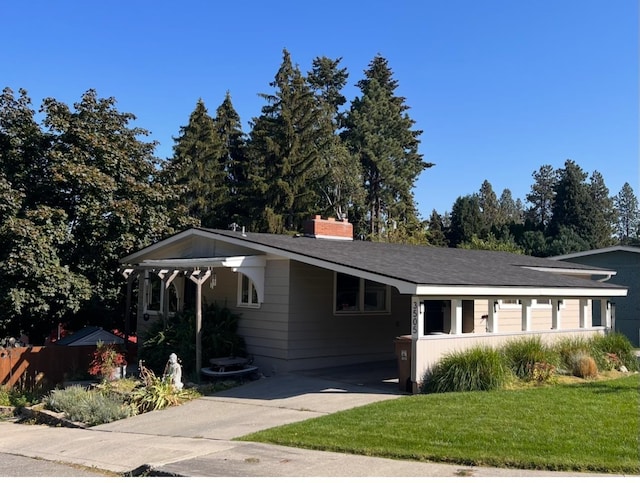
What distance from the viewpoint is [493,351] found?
11.9 m

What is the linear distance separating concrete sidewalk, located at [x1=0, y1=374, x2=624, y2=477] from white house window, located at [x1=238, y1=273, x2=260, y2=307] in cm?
226

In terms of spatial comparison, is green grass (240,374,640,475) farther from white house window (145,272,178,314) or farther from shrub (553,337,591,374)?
white house window (145,272,178,314)

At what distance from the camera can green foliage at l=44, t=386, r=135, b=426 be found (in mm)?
11211

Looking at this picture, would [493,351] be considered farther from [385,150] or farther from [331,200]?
[385,150]

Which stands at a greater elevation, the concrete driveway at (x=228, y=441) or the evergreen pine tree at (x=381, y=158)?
the evergreen pine tree at (x=381, y=158)

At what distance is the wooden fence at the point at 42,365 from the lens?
600 inches

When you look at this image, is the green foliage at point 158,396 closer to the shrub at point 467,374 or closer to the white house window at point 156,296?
the shrub at point 467,374

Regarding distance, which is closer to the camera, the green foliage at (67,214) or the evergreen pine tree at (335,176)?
the green foliage at (67,214)

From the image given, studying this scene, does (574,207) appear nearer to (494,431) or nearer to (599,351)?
(599,351)

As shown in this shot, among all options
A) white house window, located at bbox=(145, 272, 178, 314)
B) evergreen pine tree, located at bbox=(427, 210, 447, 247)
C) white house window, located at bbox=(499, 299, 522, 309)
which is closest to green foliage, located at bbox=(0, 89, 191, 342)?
white house window, located at bbox=(145, 272, 178, 314)

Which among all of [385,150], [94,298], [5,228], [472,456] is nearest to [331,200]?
[385,150]

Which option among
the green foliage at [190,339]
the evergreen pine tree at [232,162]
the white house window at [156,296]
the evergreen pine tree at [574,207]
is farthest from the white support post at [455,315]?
the evergreen pine tree at [574,207]

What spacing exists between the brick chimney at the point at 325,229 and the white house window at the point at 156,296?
4.32 m

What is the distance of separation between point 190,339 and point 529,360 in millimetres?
7601
